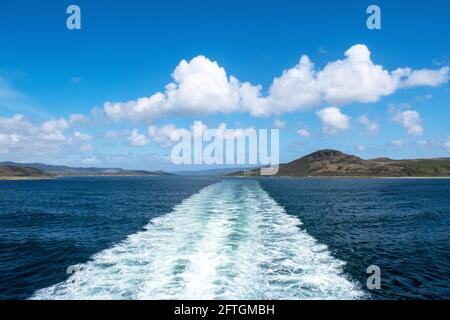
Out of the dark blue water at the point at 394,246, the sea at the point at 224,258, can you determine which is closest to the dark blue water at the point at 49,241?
the sea at the point at 224,258

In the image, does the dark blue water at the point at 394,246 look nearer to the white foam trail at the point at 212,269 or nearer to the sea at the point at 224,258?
the sea at the point at 224,258

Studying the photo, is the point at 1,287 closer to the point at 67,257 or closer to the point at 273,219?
the point at 67,257

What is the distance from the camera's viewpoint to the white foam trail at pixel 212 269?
2264 centimetres

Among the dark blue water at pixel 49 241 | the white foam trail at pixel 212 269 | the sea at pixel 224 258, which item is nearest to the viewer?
the white foam trail at pixel 212 269

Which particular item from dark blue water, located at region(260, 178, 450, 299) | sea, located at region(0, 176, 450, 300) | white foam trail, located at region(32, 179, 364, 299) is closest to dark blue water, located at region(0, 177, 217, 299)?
sea, located at region(0, 176, 450, 300)

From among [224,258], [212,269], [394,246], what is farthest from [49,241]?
[394,246]

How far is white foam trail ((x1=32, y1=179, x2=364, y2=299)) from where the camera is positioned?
22641 millimetres

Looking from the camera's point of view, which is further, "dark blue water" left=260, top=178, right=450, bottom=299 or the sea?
"dark blue water" left=260, top=178, right=450, bottom=299

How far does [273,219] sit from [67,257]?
29.6 m

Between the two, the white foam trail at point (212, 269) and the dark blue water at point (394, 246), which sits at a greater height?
the white foam trail at point (212, 269)

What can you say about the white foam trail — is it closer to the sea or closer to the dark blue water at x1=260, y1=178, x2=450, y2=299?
the sea
